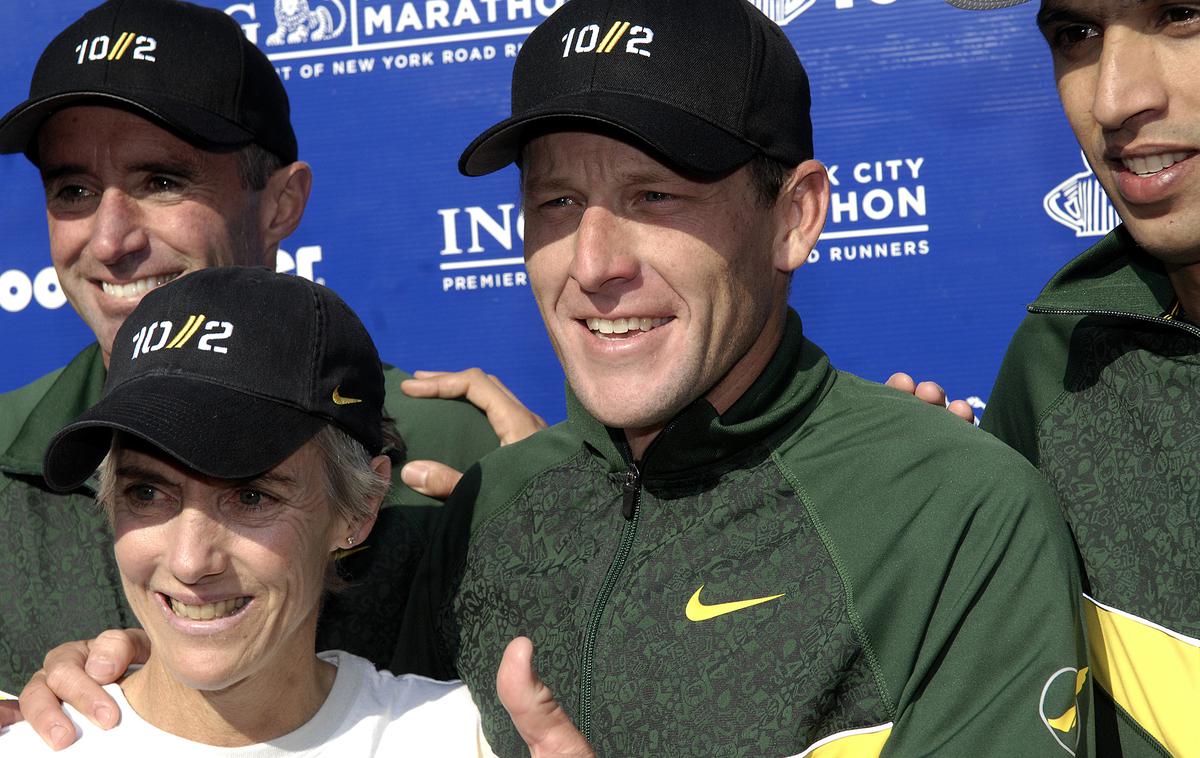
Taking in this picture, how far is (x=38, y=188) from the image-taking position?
3.21 metres

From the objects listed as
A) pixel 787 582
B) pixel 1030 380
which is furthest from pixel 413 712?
pixel 1030 380

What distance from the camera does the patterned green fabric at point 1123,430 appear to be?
1699 mm

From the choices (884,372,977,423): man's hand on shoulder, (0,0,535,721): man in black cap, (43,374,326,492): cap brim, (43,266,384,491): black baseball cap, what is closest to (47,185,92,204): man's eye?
(0,0,535,721): man in black cap

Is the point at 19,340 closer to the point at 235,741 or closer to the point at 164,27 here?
the point at 164,27

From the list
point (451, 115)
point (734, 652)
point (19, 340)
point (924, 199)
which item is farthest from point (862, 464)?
point (19, 340)

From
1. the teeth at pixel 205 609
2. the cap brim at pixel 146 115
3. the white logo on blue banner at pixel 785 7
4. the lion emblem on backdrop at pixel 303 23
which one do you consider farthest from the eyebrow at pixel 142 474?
the white logo on blue banner at pixel 785 7

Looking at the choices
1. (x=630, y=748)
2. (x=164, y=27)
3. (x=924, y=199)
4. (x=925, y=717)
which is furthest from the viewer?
(x=924, y=199)

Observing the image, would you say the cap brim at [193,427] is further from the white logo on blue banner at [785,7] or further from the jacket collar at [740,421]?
the white logo on blue banner at [785,7]

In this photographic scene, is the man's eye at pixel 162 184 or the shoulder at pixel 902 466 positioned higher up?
the man's eye at pixel 162 184

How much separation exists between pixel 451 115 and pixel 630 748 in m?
1.85

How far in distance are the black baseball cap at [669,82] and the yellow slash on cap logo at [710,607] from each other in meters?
0.52

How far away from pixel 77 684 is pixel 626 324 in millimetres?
817

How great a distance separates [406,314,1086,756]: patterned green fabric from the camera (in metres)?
1.48

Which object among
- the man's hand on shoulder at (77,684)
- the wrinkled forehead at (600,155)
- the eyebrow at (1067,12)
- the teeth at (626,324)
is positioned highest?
the eyebrow at (1067,12)
